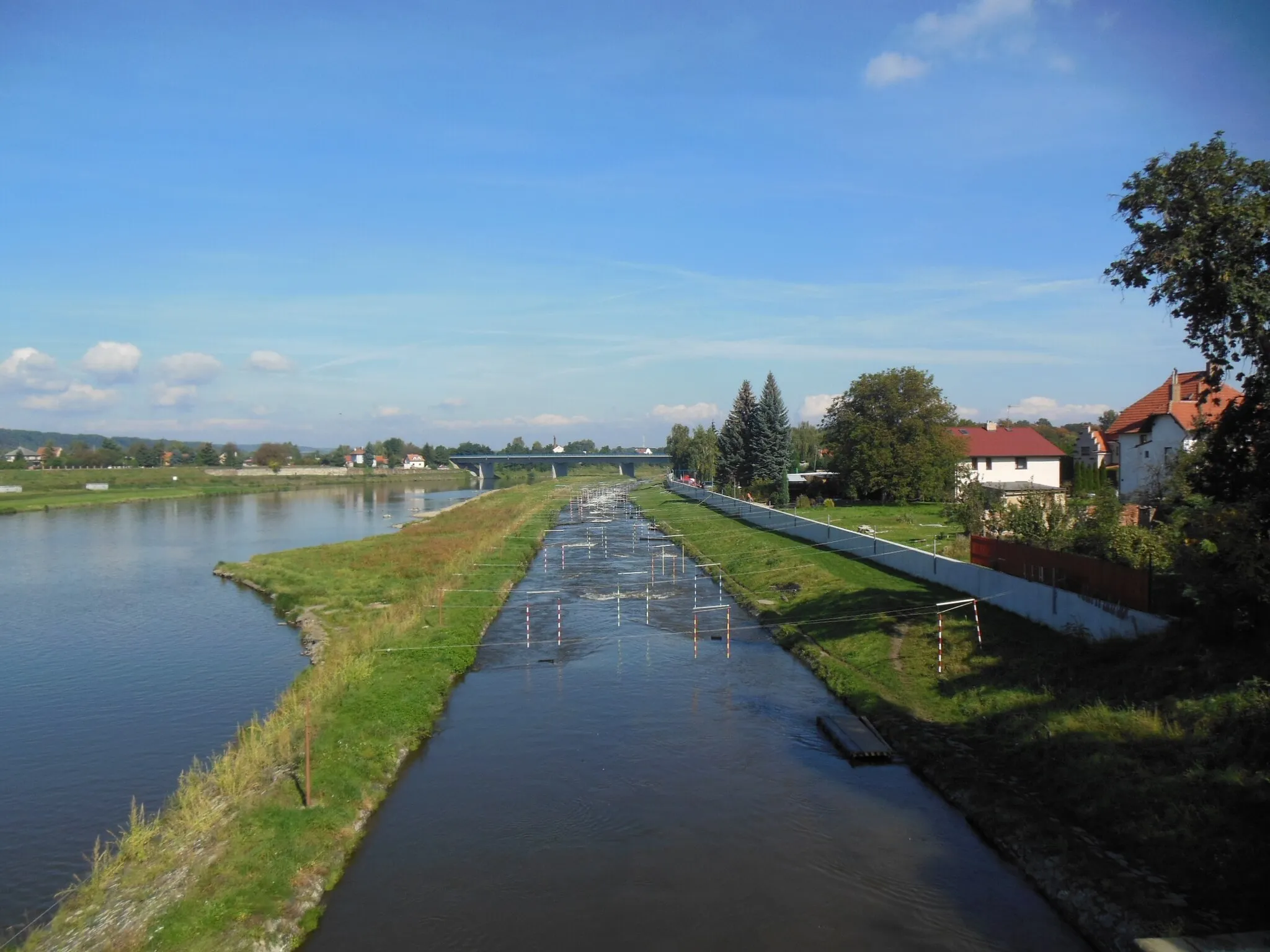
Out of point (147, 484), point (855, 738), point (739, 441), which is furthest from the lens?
point (147, 484)

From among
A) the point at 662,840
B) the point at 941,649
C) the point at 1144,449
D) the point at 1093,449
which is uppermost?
the point at 1093,449

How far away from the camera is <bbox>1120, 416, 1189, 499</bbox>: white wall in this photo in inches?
1592

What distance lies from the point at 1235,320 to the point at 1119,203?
260cm

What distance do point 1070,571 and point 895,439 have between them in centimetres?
3913

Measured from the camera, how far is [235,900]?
37.2ft

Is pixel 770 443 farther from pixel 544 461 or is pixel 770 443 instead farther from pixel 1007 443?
pixel 544 461

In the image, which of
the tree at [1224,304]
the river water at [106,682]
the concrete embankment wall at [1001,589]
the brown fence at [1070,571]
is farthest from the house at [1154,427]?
the river water at [106,682]

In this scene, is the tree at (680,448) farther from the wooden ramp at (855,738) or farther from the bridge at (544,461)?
A: the wooden ramp at (855,738)

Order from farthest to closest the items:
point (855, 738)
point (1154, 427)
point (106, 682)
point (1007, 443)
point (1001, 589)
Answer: point (1007, 443), point (1154, 427), point (106, 682), point (1001, 589), point (855, 738)

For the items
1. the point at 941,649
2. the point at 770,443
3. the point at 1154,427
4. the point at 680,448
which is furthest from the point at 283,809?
the point at 680,448

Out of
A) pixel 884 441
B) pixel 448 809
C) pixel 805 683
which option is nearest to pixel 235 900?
pixel 448 809

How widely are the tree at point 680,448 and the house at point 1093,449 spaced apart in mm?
60198

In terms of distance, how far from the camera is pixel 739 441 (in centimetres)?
8131

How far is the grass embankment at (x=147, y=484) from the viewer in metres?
104
